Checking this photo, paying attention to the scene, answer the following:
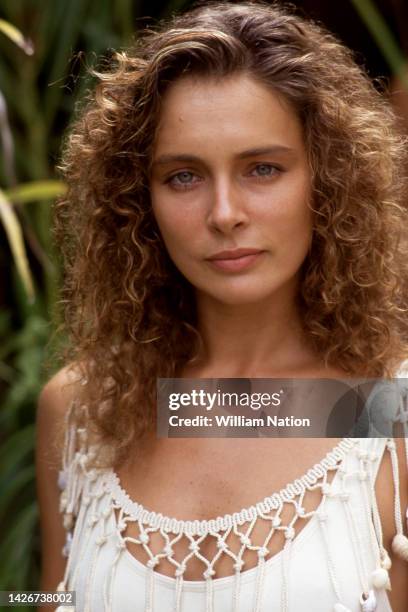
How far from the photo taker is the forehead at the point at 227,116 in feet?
3.68

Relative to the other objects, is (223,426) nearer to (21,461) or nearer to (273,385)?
(273,385)

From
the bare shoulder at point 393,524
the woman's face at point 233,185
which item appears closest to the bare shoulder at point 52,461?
the woman's face at point 233,185

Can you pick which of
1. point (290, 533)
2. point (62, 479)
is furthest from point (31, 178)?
point (290, 533)

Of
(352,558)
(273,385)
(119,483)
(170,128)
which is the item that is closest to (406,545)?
(352,558)

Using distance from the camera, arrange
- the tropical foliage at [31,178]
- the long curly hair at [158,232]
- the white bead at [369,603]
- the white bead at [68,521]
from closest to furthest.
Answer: the white bead at [369,603], the long curly hair at [158,232], the white bead at [68,521], the tropical foliage at [31,178]

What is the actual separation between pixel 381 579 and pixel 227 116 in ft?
1.66

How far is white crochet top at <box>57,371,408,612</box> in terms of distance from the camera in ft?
3.59

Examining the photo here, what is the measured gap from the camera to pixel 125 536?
120 cm

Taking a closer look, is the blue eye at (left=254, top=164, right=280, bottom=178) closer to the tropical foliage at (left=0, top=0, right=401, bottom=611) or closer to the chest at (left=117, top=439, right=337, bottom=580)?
the chest at (left=117, top=439, right=337, bottom=580)

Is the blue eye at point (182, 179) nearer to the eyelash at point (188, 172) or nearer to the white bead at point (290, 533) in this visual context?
the eyelash at point (188, 172)

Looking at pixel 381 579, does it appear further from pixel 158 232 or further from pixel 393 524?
pixel 158 232

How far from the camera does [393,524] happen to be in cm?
112

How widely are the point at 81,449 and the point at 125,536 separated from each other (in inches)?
6.3

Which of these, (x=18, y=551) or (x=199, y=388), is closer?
(x=199, y=388)
